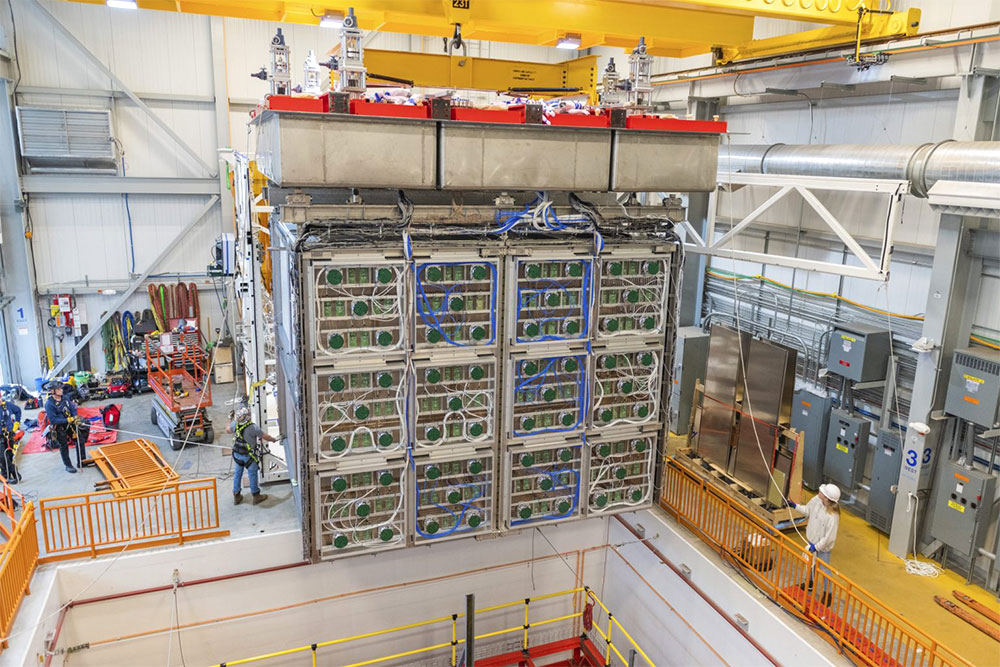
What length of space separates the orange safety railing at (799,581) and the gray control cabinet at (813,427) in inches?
137

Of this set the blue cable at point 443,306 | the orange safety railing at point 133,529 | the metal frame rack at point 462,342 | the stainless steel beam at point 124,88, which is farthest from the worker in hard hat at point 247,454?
the stainless steel beam at point 124,88

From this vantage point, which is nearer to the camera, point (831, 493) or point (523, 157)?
point (523, 157)

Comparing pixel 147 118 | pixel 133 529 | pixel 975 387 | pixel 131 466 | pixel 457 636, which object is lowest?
pixel 457 636

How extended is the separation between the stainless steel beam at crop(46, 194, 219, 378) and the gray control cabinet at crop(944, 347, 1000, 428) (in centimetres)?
1748

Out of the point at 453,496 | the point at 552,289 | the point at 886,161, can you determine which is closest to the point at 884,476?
the point at 886,161

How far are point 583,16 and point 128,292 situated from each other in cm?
1434

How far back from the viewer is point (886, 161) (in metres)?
10.4

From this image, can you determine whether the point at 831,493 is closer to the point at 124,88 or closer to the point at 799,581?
the point at 799,581

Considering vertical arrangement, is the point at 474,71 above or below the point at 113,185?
above

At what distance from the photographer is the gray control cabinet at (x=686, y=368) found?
1582 cm

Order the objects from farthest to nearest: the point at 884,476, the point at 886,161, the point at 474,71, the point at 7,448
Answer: the point at 474,71
the point at 7,448
the point at 884,476
the point at 886,161

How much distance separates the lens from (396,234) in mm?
7582

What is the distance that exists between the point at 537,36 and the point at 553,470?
7426 mm

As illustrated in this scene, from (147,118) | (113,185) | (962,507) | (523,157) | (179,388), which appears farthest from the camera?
(147,118)
